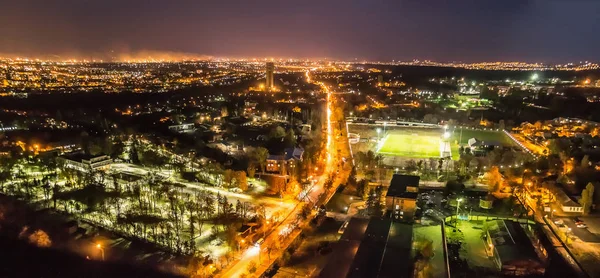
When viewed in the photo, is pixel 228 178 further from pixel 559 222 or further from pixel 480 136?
pixel 480 136

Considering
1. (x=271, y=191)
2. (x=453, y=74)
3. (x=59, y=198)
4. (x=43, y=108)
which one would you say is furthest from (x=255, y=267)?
(x=453, y=74)

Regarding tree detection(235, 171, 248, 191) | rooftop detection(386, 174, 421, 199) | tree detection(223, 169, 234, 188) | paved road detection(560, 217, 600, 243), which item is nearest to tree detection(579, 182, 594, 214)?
paved road detection(560, 217, 600, 243)

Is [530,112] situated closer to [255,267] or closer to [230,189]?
[230,189]

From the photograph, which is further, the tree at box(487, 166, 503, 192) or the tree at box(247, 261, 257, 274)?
the tree at box(487, 166, 503, 192)

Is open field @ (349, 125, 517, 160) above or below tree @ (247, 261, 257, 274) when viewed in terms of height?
above

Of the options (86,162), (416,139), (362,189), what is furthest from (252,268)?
(416,139)

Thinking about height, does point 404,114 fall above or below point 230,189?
above

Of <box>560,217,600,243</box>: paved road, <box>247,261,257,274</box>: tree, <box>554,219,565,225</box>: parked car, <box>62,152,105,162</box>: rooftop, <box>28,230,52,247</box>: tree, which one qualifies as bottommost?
<box>28,230,52,247</box>: tree

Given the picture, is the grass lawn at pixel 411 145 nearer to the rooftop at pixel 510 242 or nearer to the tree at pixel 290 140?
the tree at pixel 290 140

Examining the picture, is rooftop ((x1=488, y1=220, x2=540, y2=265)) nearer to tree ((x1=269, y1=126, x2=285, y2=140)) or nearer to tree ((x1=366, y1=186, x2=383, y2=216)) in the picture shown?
tree ((x1=366, y1=186, x2=383, y2=216))
